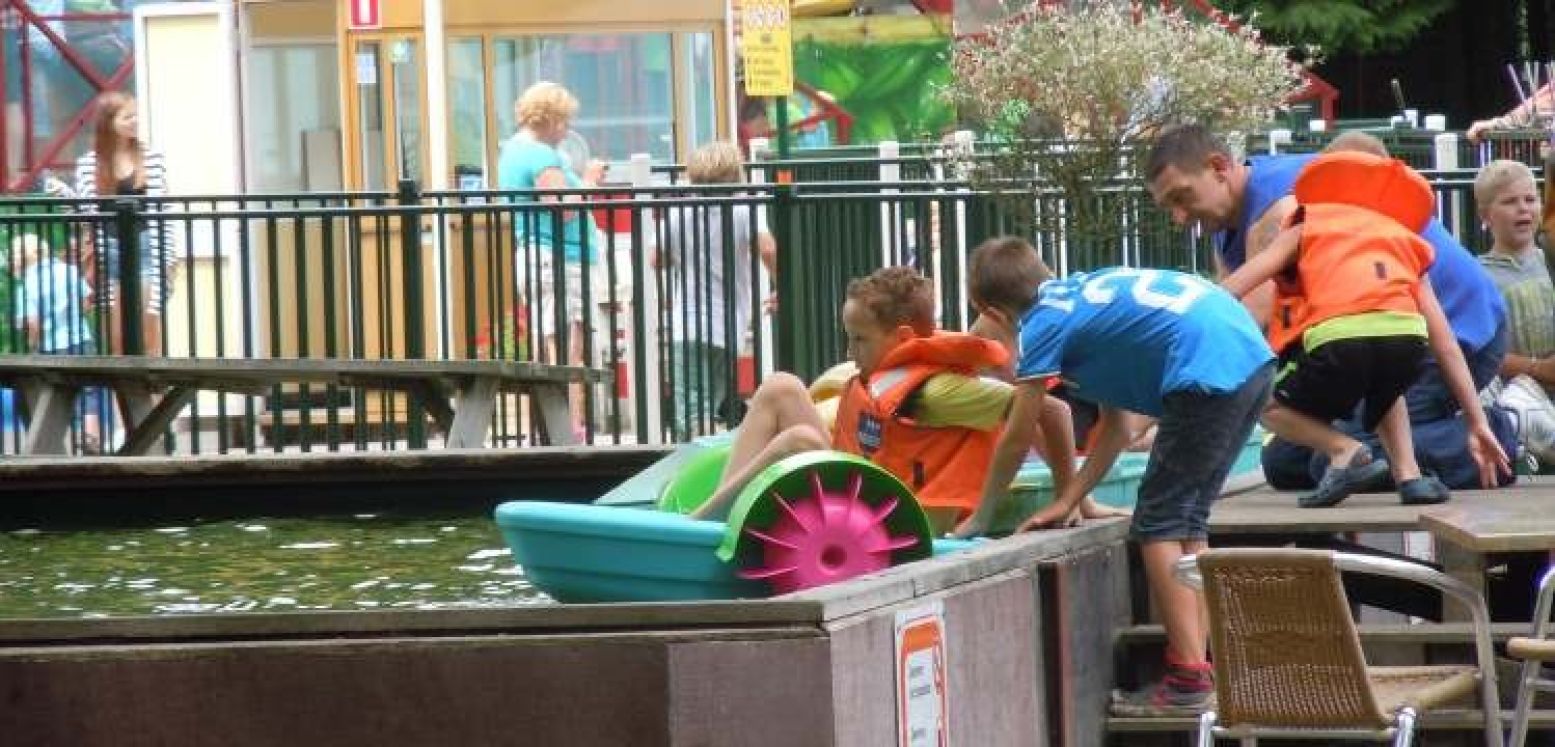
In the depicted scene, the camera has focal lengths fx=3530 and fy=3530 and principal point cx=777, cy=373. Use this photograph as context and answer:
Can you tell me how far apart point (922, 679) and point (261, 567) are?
379cm

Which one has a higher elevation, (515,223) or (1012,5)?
(1012,5)

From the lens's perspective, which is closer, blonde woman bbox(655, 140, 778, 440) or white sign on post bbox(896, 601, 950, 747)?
white sign on post bbox(896, 601, 950, 747)

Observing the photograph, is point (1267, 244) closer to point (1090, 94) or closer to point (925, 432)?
point (925, 432)

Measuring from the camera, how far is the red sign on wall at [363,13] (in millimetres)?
20047

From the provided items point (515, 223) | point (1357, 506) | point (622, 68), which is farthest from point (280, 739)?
point (622, 68)

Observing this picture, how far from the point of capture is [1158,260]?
16.2 m

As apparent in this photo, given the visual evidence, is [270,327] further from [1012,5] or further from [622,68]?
[1012,5]

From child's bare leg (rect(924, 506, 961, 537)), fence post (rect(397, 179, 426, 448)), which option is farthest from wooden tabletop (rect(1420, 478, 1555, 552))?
fence post (rect(397, 179, 426, 448))

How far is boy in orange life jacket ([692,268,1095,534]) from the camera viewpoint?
31.1 feet

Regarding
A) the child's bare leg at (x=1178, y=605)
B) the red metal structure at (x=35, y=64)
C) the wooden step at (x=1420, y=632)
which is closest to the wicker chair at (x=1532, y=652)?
the wooden step at (x=1420, y=632)

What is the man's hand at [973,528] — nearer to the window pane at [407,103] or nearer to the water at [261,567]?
the water at [261,567]

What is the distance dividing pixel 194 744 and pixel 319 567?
3.76 m

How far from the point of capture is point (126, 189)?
18234 millimetres

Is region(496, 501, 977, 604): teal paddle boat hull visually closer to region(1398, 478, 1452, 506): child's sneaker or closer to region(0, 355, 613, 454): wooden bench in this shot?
region(1398, 478, 1452, 506): child's sneaker
